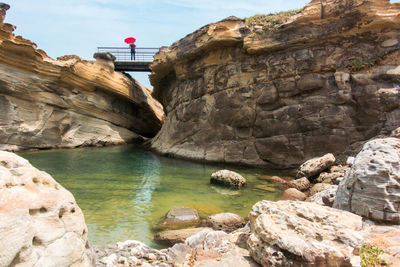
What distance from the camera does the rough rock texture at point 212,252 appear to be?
3.49 meters

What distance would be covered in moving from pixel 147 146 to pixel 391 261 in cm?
2013

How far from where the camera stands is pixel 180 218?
646cm

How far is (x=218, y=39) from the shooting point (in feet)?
49.8

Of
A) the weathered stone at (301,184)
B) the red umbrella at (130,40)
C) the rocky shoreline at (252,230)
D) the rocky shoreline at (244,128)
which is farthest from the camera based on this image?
the red umbrella at (130,40)

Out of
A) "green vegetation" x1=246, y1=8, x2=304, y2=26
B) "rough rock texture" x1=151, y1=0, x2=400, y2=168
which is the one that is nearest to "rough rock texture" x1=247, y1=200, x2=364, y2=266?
"rough rock texture" x1=151, y1=0, x2=400, y2=168

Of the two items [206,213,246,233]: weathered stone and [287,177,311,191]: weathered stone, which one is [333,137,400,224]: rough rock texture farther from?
[287,177,311,191]: weathered stone

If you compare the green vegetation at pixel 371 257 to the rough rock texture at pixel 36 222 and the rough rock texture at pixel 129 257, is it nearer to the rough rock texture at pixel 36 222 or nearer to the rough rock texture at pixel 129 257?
the rough rock texture at pixel 129 257

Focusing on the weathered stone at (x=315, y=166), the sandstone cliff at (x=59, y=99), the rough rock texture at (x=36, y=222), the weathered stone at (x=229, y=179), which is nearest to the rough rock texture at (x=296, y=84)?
the weathered stone at (x=315, y=166)

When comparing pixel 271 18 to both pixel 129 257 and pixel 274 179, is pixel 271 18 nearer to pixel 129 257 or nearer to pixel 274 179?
pixel 274 179

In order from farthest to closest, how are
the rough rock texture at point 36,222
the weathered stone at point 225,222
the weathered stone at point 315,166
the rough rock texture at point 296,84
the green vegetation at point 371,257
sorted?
the rough rock texture at point 296,84 < the weathered stone at point 315,166 < the weathered stone at point 225,222 < the green vegetation at point 371,257 < the rough rock texture at point 36,222

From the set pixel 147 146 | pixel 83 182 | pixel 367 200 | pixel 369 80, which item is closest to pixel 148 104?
pixel 147 146

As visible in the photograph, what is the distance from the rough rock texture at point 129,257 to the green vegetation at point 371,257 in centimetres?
222

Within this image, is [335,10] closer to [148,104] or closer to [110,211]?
[110,211]

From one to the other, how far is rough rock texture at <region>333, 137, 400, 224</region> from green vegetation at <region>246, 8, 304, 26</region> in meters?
10.8
